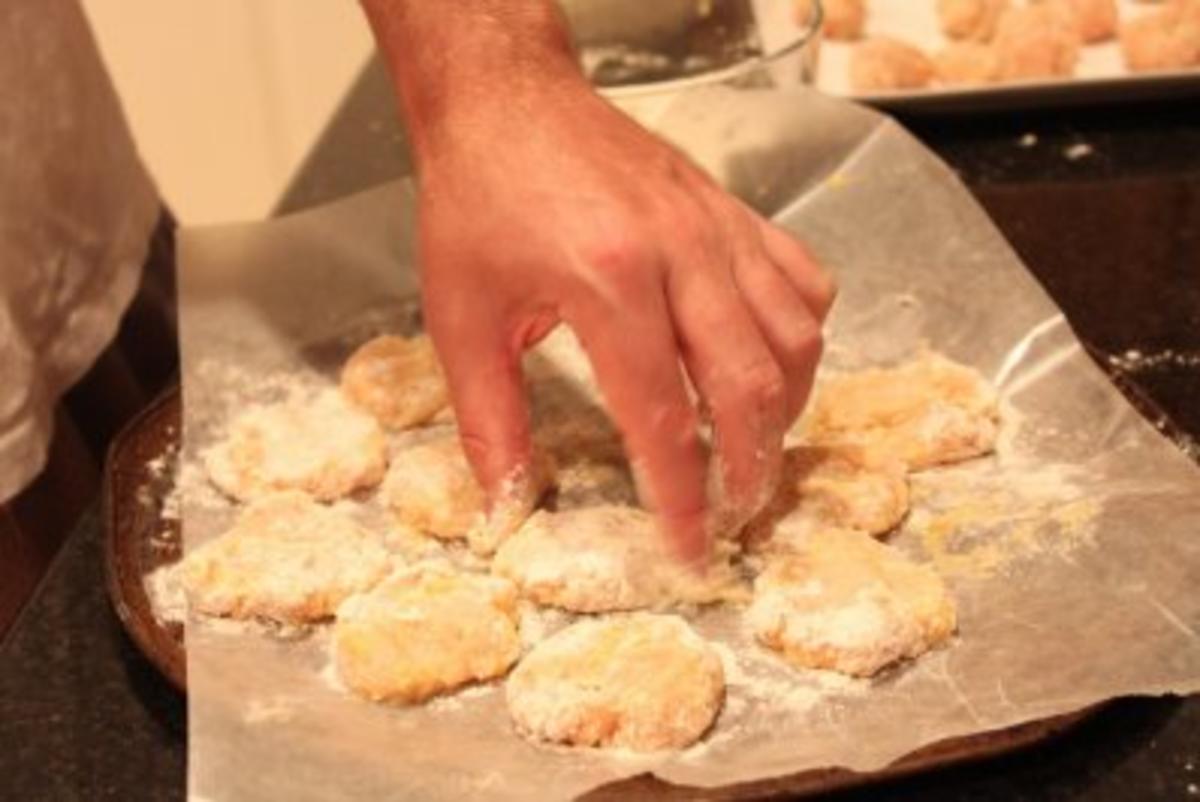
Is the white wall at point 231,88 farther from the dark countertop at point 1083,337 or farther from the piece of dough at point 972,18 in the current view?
the piece of dough at point 972,18

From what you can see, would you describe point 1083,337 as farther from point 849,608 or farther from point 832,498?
point 849,608

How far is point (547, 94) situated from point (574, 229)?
0.11 meters

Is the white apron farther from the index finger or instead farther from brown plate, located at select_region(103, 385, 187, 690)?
the index finger

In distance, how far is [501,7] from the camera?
1.04 meters

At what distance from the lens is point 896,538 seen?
109cm

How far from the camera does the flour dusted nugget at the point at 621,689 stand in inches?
35.8

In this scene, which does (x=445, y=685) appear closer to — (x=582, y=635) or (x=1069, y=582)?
(x=582, y=635)

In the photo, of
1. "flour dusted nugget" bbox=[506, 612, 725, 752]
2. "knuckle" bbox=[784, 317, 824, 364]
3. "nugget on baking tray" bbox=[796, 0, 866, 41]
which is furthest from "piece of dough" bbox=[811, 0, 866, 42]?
"flour dusted nugget" bbox=[506, 612, 725, 752]

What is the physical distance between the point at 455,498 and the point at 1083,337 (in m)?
0.54

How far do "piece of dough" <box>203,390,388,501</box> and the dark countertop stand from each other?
11cm

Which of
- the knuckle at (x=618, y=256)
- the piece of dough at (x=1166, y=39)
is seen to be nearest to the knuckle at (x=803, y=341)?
the knuckle at (x=618, y=256)

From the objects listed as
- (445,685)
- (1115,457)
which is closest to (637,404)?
(445,685)

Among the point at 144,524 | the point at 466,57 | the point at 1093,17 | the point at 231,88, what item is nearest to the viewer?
the point at 466,57

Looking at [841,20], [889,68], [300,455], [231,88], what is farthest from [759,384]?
[231,88]
